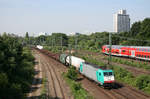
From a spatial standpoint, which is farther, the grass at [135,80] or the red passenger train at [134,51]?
the red passenger train at [134,51]

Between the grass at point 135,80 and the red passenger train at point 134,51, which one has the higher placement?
the red passenger train at point 134,51

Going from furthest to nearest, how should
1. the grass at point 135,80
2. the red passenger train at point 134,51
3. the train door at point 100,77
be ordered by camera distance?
the red passenger train at point 134,51 < the grass at point 135,80 < the train door at point 100,77

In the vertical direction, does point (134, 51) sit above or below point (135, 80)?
above

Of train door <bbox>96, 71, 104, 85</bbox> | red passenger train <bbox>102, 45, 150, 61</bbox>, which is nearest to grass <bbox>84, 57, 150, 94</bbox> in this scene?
train door <bbox>96, 71, 104, 85</bbox>

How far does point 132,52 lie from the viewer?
55.4m

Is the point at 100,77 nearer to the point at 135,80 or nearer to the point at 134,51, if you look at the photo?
the point at 135,80

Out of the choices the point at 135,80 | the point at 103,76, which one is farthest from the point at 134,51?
the point at 103,76

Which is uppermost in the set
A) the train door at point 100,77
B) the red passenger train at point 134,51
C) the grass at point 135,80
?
the red passenger train at point 134,51

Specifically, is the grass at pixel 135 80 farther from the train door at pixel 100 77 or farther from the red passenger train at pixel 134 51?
the red passenger train at pixel 134 51

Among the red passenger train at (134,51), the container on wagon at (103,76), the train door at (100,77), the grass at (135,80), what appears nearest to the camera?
the container on wagon at (103,76)

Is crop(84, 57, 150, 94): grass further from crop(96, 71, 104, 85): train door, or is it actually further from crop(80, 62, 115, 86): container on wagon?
crop(96, 71, 104, 85): train door

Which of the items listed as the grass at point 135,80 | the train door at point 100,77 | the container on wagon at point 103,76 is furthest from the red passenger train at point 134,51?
the train door at point 100,77

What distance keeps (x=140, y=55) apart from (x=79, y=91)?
106ft

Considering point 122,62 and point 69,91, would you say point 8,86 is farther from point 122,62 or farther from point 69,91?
point 122,62
